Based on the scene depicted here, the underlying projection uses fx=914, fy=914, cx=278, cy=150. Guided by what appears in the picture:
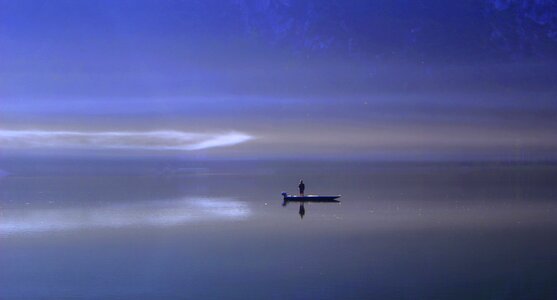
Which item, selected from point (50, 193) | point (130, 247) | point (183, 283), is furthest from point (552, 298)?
point (50, 193)

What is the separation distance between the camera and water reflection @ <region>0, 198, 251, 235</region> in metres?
28.5

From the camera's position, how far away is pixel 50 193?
1863 inches

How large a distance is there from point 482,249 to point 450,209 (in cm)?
1090

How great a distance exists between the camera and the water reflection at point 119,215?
1121 inches

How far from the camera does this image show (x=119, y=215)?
32.0 meters

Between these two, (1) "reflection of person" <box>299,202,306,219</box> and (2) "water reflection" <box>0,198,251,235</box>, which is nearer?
(2) "water reflection" <box>0,198,251,235</box>

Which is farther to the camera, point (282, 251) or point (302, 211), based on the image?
point (302, 211)

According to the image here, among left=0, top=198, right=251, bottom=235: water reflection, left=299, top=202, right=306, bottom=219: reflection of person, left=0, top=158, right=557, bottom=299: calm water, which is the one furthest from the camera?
left=299, top=202, right=306, bottom=219: reflection of person

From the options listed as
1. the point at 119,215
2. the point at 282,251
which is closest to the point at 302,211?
the point at 119,215

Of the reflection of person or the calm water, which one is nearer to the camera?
the calm water

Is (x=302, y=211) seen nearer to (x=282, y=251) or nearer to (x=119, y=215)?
→ (x=119, y=215)

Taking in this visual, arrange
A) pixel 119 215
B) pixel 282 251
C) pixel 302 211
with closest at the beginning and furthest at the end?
pixel 282 251 → pixel 119 215 → pixel 302 211

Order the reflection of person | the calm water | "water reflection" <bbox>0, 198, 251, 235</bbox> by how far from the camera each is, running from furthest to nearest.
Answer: the reflection of person → "water reflection" <bbox>0, 198, 251, 235</bbox> → the calm water

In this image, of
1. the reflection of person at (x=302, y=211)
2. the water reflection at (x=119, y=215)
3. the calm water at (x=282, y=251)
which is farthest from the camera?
the reflection of person at (x=302, y=211)
